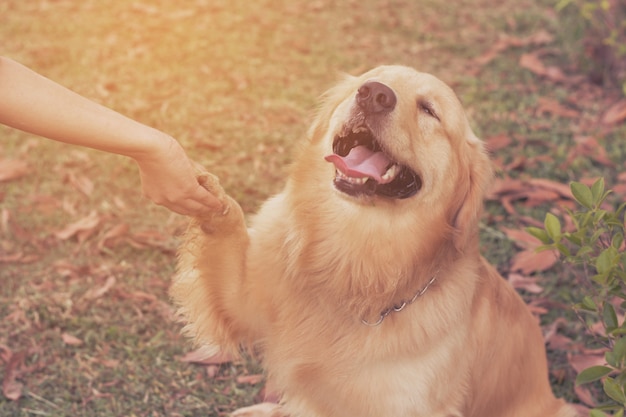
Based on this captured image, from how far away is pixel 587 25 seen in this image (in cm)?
675

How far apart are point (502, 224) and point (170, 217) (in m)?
1.82

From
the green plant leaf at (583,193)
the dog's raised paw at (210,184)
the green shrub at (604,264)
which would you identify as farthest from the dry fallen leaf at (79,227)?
the green plant leaf at (583,193)

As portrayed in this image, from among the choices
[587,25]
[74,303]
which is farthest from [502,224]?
[587,25]

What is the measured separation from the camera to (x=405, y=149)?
2.80 metres

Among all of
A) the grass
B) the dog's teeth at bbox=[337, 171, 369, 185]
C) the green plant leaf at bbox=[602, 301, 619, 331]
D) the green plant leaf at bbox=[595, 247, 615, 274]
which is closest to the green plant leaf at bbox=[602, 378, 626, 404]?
the green plant leaf at bbox=[602, 301, 619, 331]

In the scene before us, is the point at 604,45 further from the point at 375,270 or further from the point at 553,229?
the point at 375,270

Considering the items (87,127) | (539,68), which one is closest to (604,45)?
(539,68)

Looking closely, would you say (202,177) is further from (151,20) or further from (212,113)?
(151,20)

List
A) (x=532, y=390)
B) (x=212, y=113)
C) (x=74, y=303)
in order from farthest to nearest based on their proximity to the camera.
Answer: (x=212, y=113)
(x=74, y=303)
(x=532, y=390)

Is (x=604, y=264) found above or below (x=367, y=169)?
below

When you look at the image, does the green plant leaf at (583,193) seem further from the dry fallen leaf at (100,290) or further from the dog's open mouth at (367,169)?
the dry fallen leaf at (100,290)

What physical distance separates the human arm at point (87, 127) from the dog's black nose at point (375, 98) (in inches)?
23.9

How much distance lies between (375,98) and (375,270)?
621 millimetres

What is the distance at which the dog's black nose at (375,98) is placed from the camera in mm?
2748
